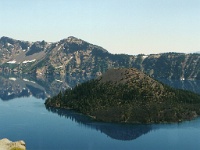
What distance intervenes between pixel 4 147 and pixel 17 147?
215 inches

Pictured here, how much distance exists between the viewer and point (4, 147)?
11569 cm

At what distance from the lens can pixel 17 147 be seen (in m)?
114
